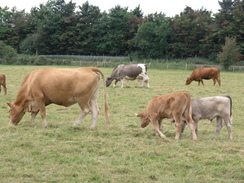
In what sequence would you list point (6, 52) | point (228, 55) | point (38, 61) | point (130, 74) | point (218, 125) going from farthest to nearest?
1. point (6, 52)
2. point (38, 61)
3. point (228, 55)
4. point (130, 74)
5. point (218, 125)

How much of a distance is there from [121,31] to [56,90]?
6070cm

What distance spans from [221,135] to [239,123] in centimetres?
197

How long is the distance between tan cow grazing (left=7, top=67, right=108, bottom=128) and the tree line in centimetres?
5118

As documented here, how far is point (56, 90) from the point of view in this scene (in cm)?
906

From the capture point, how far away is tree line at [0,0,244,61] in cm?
6062

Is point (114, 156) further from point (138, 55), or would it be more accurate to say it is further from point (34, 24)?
point (34, 24)

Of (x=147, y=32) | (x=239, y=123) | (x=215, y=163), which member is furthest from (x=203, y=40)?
(x=215, y=163)

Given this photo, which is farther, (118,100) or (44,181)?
(118,100)

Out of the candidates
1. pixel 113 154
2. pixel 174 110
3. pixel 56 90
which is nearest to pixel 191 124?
pixel 174 110

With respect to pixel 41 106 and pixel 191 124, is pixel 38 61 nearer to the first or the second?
pixel 41 106

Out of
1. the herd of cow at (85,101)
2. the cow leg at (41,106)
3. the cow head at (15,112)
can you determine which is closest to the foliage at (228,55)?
the herd of cow at (85,101)

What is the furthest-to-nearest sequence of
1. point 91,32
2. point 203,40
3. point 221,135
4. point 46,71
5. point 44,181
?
point 91,32, point 203,40, point 46,71, point 221,135, point 44,181

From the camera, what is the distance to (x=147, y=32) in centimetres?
6244

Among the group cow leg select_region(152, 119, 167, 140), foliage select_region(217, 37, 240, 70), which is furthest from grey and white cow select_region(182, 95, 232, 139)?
foliage select_region(217, 37, 240, 70)
